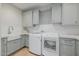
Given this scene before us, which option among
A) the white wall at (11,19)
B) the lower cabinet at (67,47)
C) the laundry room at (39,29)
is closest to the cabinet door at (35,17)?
the laundry room at (39,29)

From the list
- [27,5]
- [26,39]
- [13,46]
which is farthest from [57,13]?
[13,46]

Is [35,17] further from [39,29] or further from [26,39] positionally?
[26,39]

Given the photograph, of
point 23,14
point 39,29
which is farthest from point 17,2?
point 39,29

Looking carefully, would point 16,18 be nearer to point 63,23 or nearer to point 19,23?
point 19,23

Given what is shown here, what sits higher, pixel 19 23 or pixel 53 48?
pixel 19 23

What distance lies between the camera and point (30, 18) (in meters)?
1.37

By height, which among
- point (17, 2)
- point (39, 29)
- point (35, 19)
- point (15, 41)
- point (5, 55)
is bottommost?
point (5, 55)

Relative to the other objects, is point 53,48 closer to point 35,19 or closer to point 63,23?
point 63,23

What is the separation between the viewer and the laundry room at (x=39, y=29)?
4.17 feet

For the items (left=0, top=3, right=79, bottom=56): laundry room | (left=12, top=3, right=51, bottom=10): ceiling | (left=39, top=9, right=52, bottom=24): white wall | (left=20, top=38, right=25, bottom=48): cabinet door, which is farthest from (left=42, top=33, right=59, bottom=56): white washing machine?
(left=12, top=3, right=51, bottom=10): ceiling

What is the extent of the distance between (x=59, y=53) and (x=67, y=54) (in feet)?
0.35

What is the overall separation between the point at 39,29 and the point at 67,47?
17.6 inches

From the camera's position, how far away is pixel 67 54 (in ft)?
4.23

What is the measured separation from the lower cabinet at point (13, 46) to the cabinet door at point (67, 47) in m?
0.59
